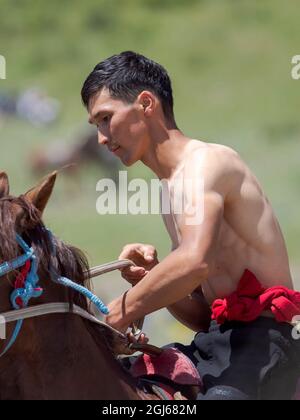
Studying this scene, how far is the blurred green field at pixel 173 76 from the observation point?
1574 cm

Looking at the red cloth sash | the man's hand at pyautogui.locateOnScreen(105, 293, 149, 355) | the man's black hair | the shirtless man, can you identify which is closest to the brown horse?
the man's hand at pyautogui.locateOnScreen(105, 293, 149, 355)

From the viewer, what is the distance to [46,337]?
3535 mm

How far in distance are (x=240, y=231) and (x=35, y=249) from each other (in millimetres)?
846

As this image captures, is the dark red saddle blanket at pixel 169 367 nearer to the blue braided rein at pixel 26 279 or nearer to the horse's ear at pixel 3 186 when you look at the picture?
the blue braided rein at pixel 26 279

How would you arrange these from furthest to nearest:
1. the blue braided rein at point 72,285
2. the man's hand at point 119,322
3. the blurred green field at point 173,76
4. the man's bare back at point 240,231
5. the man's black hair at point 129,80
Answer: the blurred green field at point 173,76
the man's black hair at point 129,80
the man's bare back at point 240,231
the man's hand at point 119,322
the blue braided rein at point 72,285

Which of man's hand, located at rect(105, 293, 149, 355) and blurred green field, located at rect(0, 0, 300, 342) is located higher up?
blurred green field, located at rect(0, 0, 300, 342)

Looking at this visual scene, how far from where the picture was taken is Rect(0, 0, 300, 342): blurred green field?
15742 mm

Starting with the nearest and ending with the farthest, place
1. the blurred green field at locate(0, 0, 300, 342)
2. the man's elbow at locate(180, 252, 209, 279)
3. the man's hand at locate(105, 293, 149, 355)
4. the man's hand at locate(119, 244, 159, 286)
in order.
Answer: the man's elbow at locate(180, 252, 209, 279) → the man's hand at locate(105, 293, 149, 355) → the man's hand at locate(119, 244, 159, 286) → the blurred green field at locate(0, 0, 300, 342)

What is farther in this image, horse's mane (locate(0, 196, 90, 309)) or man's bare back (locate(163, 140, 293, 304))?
man's bare back (locate(163, 140, 293, 304))

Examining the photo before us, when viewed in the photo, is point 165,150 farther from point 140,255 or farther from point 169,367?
point 169,367

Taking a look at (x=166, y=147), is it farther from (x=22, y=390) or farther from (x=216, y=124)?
(x=216, y=124)

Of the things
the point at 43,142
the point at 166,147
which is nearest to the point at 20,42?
the point at 43,142

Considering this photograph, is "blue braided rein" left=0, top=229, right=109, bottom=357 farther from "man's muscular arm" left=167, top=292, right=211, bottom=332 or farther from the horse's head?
"man's muscular arm" left=167, top=292, right=211, bottom=332

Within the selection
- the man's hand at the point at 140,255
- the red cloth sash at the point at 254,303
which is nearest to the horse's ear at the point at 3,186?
the man's hand at the point at 140,255
